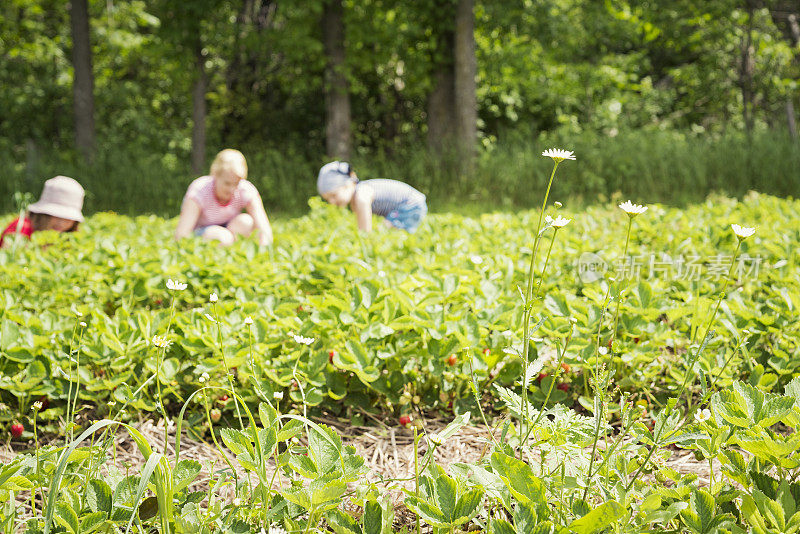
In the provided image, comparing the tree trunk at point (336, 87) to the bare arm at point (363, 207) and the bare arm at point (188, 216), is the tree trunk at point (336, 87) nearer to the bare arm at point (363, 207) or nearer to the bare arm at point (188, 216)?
the bare arm at point (363, 207)

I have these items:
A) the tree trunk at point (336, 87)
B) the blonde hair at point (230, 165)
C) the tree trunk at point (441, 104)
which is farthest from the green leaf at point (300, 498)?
the tree trunk at point (441, 104)

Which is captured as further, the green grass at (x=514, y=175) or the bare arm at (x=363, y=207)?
the green grass at (x=514, y=175)

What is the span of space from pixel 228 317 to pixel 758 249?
9.11 feet

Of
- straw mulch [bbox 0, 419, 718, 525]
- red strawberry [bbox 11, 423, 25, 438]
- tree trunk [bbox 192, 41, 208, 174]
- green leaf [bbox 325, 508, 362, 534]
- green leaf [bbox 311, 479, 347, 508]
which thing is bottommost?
straw mulch [bbox 0, 419, 718, 525]

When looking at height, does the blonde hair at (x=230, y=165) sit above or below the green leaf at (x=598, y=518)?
above

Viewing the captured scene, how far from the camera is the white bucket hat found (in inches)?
191

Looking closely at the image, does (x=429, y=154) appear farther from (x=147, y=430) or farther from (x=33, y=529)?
(x=33, y=529)

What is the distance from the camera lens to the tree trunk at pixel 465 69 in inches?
460

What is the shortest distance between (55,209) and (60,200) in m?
0.14

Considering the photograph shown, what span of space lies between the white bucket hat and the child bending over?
2.06m

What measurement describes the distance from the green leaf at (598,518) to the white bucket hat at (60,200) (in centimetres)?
481

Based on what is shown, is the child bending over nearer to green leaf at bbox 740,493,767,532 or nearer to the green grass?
the green grass

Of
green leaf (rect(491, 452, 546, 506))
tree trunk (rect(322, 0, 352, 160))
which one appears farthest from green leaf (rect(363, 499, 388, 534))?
tree trunk (rect(322, 0, 352, 160))

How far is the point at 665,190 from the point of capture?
10516mm
